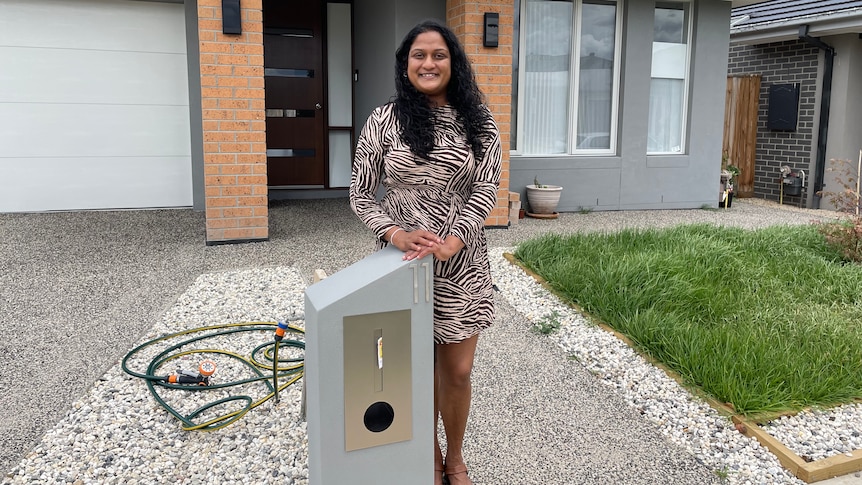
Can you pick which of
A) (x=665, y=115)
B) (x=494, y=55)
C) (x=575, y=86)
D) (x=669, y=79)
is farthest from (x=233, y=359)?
(x=669, y=79)

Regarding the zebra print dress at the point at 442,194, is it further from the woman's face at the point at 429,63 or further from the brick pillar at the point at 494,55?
the brick pillar at the point at 494,55

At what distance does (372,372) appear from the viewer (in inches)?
80.9

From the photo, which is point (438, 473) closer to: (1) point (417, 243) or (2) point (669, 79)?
(1) point (417, 243)

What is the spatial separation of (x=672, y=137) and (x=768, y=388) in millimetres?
6264

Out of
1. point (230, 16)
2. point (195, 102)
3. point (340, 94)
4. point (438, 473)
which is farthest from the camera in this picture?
point (340, 94)

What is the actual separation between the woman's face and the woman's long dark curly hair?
0.02m

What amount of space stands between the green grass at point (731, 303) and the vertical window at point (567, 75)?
247cm

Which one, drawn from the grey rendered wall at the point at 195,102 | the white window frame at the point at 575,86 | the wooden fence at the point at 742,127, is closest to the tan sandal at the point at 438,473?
the grey rendered wall at the point at 195,102

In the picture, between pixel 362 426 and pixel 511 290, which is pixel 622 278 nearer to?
pixel 511 290

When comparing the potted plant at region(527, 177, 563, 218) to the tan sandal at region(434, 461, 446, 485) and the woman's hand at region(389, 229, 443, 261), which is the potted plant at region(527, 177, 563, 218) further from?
the woman's hand at region(389, 229, 443, 261)

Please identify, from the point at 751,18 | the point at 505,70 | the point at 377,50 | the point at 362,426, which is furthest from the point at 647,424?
the point at 751,18

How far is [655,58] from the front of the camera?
8.59 meters

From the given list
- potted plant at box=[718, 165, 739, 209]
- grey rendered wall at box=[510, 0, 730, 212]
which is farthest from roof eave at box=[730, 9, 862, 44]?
potted plant at box=[718, 165, 739, 209]

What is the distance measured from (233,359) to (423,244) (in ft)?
6.32
